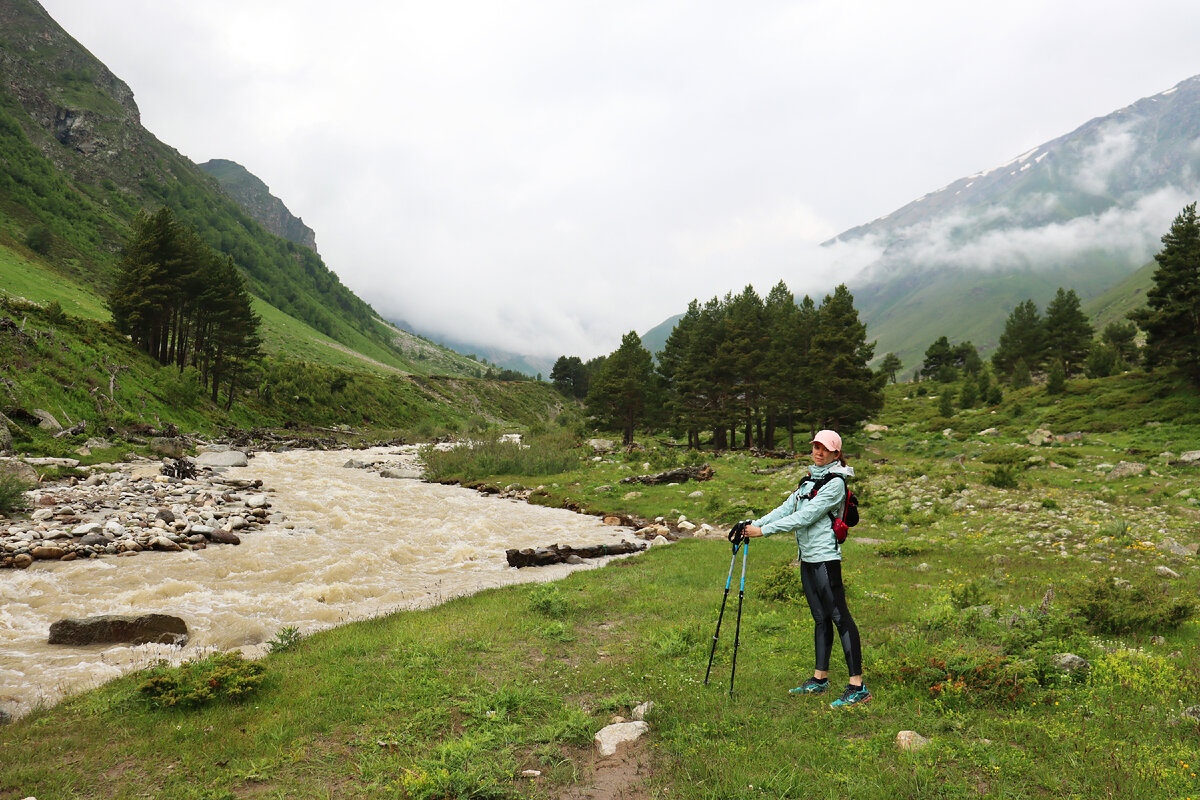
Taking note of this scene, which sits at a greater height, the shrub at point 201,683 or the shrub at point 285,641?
the shrub at point 201,683

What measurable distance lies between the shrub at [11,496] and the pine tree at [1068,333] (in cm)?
8727

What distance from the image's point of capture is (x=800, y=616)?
9.40 meters

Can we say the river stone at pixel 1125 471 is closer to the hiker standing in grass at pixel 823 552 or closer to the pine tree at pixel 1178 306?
the pine tree at pixel 1178 306

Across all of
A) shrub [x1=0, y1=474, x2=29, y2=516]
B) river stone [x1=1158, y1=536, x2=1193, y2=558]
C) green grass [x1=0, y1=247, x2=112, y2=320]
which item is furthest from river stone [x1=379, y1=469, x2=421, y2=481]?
green grass [x1=0, y1=247, x2=112, y2=320]

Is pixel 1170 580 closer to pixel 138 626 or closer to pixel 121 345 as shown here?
pixel 138 626

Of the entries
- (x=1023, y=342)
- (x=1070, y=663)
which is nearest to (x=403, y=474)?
(x=1070, y=663)

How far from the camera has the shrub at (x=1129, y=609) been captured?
716 cm

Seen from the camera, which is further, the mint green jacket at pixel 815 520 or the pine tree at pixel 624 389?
the pine tree at pixel 624 389

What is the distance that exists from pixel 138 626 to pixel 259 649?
2167 millimetres

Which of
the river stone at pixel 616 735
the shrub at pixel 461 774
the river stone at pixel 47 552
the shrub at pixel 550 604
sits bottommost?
the shrub at pixel 550 604

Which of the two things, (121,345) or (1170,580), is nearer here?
(1170,580)

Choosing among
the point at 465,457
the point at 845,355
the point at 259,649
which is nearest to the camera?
the point at 259,649

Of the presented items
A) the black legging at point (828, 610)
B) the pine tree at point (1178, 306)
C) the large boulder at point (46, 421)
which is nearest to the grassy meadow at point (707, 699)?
the black legging at point (828, 610)

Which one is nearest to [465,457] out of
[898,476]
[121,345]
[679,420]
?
[679,420]
